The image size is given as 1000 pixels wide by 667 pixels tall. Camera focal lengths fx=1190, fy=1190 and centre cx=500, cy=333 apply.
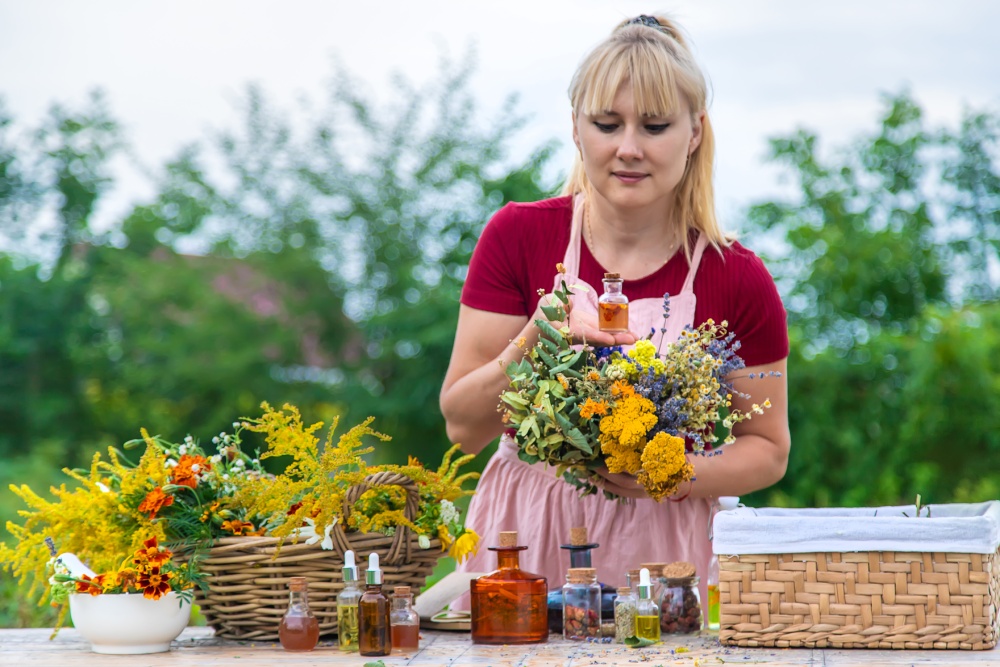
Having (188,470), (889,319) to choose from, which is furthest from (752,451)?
(889,319)

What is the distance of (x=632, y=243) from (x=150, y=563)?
1454 millimetres

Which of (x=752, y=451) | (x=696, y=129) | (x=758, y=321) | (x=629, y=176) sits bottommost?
(x=752, y=451)

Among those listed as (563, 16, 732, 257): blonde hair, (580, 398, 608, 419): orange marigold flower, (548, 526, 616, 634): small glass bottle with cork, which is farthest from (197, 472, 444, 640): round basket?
(563, 16, 732, 257): blonde hair

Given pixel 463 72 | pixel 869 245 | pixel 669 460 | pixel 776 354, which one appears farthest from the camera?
pixel 463 72

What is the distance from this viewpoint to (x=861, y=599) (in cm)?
240

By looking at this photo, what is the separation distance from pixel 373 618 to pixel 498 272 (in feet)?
3.40

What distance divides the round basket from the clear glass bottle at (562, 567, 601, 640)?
0.35m

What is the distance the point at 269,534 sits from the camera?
8.54ft

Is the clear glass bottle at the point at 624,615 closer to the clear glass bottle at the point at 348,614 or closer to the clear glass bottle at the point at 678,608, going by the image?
the clear glass bottle at the point at 678,608

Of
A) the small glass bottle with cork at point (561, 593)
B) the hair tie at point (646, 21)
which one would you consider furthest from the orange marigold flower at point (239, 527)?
the hair tie at point (646, 21)

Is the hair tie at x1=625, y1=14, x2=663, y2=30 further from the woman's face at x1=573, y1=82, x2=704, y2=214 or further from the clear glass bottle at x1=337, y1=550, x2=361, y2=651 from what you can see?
the clear glass bottle at x1=337, y1=550, x2=361, y2=651

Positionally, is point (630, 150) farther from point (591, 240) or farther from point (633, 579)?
point (633, 579)

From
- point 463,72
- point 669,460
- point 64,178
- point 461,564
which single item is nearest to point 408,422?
point 463,72

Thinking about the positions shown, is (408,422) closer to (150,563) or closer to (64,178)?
(64,178)
